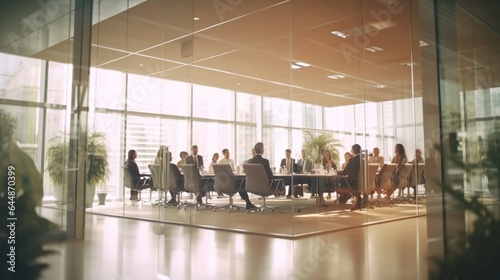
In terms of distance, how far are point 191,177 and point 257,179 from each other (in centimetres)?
130

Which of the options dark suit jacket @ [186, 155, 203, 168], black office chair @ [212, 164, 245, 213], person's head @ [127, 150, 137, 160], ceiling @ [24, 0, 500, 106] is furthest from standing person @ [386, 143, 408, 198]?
person's head @ [127, 150, 137, 160]

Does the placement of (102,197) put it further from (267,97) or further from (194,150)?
(267,97)

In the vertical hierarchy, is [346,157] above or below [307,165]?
above

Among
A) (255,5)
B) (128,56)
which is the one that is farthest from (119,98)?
(255,5)

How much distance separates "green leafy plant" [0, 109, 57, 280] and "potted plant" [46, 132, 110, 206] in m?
0.63

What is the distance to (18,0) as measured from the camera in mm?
2971

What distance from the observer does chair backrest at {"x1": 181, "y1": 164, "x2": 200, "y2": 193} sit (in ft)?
22.9

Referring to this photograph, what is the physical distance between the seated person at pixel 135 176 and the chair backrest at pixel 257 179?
1.76 metres

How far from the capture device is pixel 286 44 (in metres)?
5.57

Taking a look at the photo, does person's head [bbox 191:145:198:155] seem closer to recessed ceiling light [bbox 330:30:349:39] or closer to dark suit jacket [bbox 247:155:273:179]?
dark suit jacket [bbox 247:155:273:179]

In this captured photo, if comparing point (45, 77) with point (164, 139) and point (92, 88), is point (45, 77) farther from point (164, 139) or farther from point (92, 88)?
point (164, 139)

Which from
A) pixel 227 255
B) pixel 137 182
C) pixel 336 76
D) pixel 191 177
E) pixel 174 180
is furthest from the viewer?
pixel 191 177

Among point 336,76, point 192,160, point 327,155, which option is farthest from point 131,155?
point 336,76

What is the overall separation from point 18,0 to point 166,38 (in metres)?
3.43
